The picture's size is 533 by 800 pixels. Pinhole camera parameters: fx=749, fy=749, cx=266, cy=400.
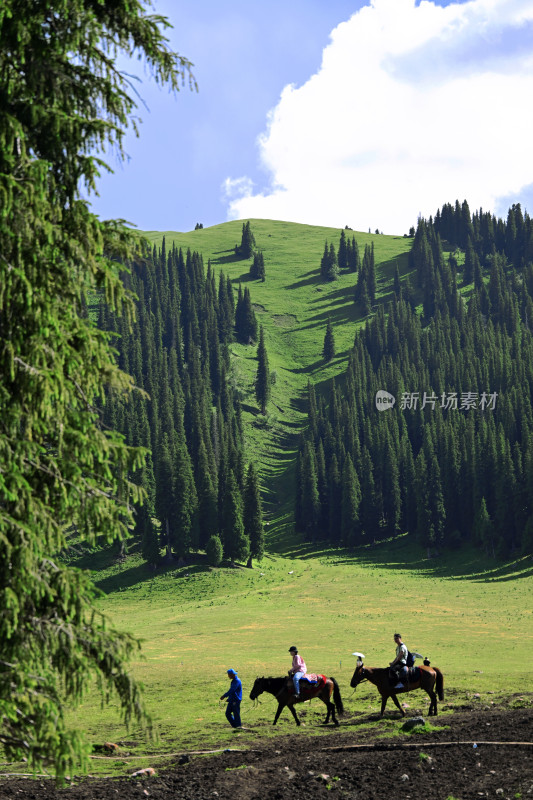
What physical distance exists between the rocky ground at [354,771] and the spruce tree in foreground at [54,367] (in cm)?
545

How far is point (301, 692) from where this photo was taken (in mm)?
22734

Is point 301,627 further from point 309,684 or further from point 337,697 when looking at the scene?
point 309,684

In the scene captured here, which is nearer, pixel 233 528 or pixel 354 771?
pixel 354 771

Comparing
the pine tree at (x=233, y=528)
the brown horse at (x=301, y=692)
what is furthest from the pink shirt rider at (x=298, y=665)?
the pine tree at (x=233, y=528)

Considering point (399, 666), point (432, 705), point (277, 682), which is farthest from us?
point (277, 682)

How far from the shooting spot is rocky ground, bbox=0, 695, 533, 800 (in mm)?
15156

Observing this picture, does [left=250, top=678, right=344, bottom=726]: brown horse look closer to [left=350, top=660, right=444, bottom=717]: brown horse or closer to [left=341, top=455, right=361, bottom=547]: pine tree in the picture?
[left=350, top=660, right=444, bottom=717]: brown horse

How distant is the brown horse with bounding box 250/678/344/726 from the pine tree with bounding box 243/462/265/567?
8034cm

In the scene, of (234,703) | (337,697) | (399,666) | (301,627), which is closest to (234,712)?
(234,703)

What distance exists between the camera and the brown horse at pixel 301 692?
74.4 feet

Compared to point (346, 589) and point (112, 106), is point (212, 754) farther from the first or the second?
point (346, 589)

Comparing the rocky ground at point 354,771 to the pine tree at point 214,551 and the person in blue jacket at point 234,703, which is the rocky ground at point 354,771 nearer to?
the person in blue jacket at point 234,703

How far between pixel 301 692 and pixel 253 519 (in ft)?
277

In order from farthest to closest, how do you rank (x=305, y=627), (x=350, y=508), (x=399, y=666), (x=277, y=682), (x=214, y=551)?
1. (x=350, y=508)
2. (x=214, y=551)
3. (x=305, y=627)
4. (x=277, y=682)
5. (x=399, y=666)
